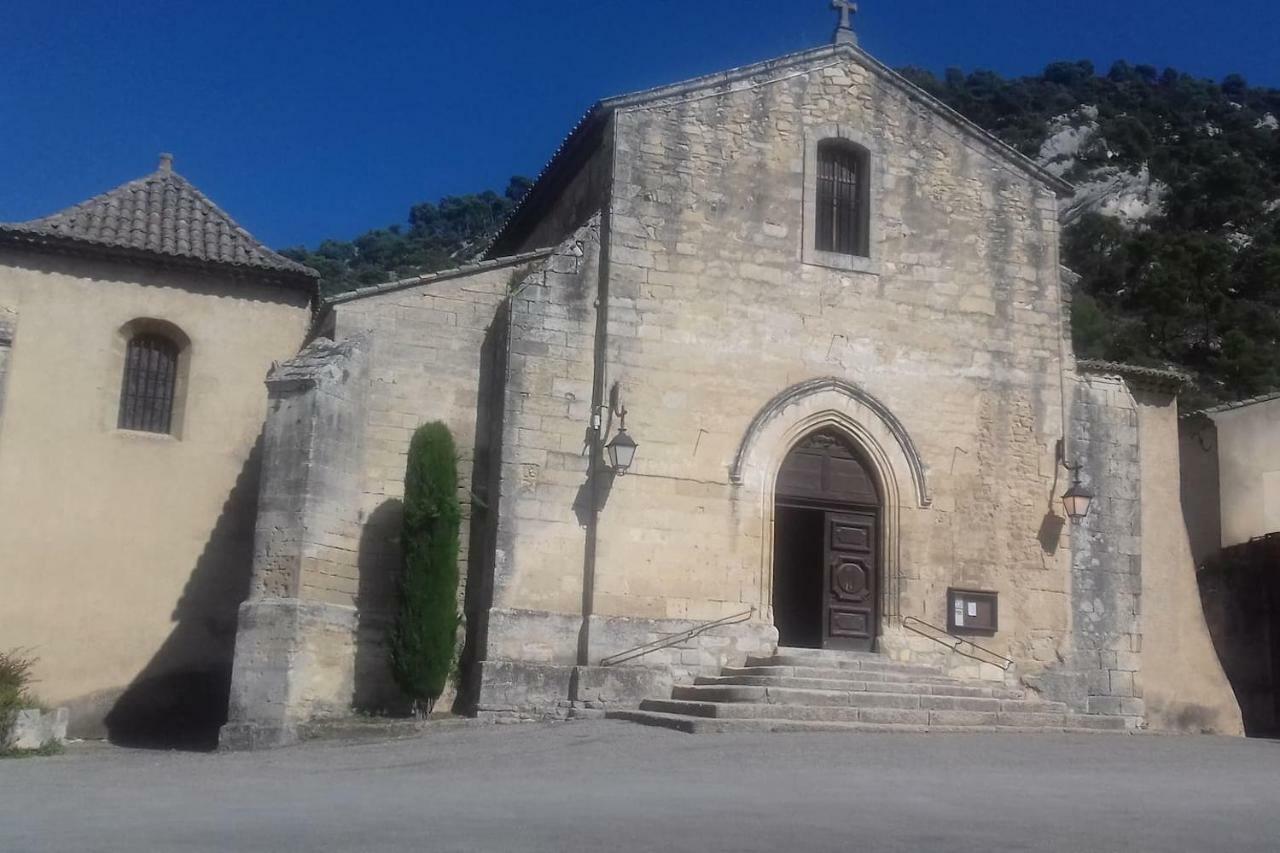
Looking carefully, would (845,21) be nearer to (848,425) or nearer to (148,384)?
(848,425)

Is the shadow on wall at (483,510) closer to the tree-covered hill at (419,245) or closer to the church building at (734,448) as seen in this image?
the church building at (734,448)

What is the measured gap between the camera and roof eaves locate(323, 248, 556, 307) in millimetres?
14789

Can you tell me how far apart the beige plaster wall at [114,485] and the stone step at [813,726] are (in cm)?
614

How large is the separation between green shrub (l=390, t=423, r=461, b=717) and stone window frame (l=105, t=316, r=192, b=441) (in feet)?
14.7

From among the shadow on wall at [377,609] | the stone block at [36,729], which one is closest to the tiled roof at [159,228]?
the shadow on wall at [377,609]

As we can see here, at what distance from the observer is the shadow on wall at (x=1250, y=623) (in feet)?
61.5

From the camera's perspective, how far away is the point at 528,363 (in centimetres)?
1464

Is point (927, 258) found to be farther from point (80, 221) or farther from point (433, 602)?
point (80, 221)

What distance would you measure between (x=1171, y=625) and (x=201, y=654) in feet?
41.8

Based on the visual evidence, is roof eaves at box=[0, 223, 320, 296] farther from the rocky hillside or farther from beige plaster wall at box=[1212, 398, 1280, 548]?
the rocky hillside

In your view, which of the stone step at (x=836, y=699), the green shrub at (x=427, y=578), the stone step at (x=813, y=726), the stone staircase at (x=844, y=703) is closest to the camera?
the stone step at (x=813, y=726)

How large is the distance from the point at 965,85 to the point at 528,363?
2765 inches

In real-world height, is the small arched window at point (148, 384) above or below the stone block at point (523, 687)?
above

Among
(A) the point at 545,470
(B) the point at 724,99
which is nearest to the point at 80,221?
(A) the point at 545,470
